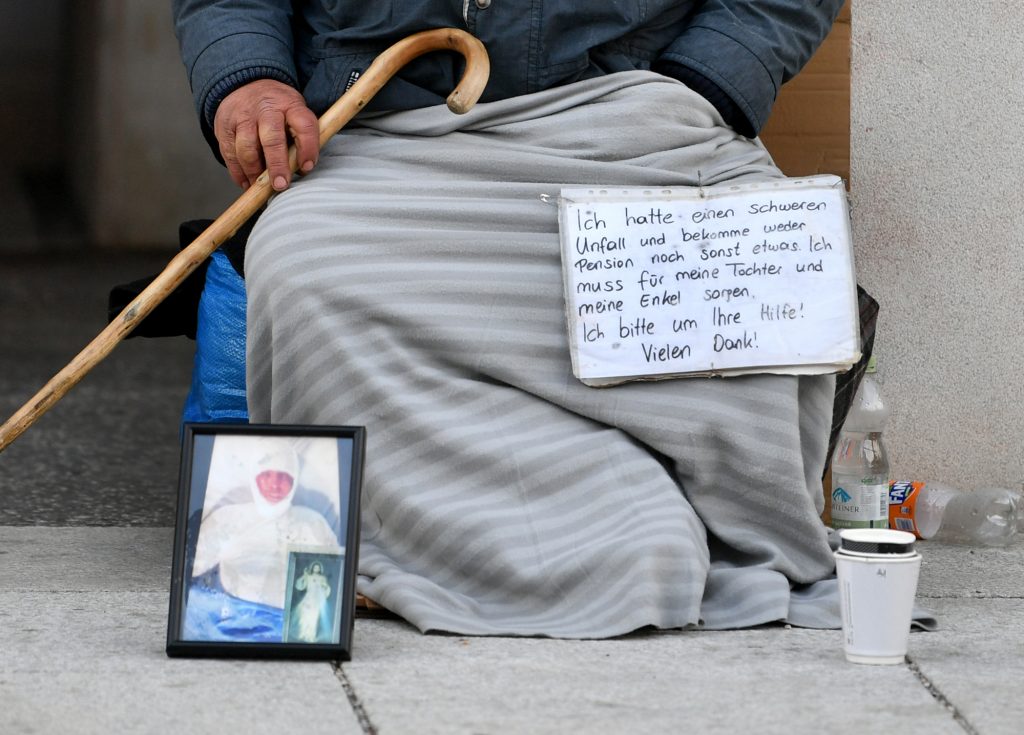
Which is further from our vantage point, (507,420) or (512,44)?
(512,44)

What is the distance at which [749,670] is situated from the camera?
1930 mm

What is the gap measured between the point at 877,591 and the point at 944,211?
1435mm

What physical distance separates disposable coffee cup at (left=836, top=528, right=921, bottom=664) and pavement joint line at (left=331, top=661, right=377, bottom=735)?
0.65m

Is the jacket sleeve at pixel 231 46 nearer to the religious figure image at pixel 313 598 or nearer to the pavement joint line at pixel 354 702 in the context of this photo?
the religious figure image at pixel 313 598

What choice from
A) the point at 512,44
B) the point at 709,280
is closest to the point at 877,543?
the point at 709,280

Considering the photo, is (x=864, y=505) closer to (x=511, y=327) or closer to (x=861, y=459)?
(x=861, y=459)

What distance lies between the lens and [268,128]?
8.24 feet

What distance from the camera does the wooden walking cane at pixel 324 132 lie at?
248cm

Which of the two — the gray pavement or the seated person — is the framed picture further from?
the seated person

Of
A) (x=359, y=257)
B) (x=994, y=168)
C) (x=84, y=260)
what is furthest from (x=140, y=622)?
(x=84, y=260)

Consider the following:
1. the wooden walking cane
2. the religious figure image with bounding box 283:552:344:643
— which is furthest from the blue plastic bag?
the religious figure image with bounding box 283:552:344:643

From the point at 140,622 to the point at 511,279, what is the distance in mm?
785

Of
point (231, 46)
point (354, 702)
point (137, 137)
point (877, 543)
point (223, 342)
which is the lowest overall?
point (354, 702)

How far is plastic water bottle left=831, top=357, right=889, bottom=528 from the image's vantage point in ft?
9.50
